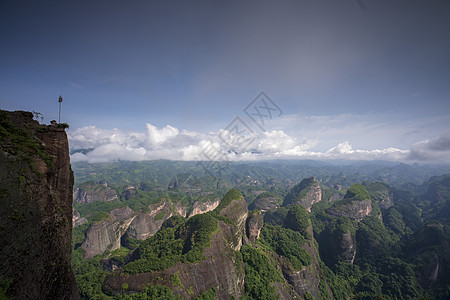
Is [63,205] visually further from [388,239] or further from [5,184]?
[388,239]

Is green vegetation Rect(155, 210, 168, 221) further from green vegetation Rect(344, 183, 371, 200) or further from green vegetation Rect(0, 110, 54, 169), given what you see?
green vegetation Rect(344, 183, 371, 200)

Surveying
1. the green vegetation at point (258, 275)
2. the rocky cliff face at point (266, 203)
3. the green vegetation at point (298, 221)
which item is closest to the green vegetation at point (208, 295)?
the green vegetation at point (258, 275)

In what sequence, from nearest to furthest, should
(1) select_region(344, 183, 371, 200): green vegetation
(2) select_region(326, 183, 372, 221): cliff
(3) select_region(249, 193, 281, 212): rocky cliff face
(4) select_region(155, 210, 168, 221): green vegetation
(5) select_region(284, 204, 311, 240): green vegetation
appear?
1. (5) select_region(284, 204, 311, 240): green vegetation
2. (4) select_region(155, 210, 168, 221): green vegetation
3. (2) select_region(326, 183, 372, 221): cliff
4. (1) select_region(344, 183, 371, 200): green vegetation
5. (3) select_region(249, 193, 281, 212): rocky cliff face

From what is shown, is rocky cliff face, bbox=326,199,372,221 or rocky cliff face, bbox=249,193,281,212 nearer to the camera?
rocky cliff face, bbox=326,199,372,221

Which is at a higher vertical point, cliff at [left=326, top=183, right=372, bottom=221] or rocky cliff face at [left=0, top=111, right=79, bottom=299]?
rocky cliff face at [left=0, top=111, right=79, bottom=299]

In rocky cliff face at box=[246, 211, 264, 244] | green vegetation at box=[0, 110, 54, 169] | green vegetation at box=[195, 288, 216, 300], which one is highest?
green vegetation at box=[0, 110, 54, 169]

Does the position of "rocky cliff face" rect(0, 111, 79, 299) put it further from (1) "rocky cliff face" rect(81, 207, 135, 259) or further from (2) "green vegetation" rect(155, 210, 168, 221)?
(2) "green vegetation" rect(155, 210, 168, 221)

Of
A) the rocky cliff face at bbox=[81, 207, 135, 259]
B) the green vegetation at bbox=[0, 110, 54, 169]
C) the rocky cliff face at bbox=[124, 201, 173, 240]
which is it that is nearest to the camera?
the green vegetation at bbox=[0, 110, 54, 169]

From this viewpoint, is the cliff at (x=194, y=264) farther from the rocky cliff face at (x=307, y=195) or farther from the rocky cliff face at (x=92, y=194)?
the rocky cliff face at (x=92, y=194)

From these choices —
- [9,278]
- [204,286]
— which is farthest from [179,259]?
[9,278]

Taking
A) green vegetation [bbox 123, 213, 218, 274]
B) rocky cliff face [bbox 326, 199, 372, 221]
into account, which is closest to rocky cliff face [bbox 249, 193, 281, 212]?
rocky cliff face [bbox 326, 199, 372, 221]
